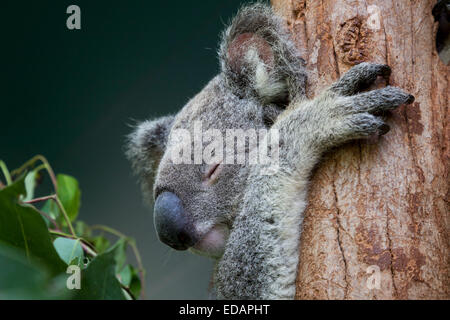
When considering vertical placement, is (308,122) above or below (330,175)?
above

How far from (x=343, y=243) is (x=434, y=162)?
28 cm

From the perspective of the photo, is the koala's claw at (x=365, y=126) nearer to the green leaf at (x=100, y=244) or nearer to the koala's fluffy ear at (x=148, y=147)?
the koala's fluffy ear at (x=148, y=147)

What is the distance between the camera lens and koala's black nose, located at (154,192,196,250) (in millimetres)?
1410

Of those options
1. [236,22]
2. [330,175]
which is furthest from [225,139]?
[330,175]

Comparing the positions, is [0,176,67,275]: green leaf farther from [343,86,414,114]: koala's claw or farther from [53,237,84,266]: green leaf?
[343,86,414,114]: koala's claw

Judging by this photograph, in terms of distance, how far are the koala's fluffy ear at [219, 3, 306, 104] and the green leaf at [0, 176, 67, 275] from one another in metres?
0.78

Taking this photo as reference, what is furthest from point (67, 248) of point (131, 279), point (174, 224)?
point (131, 279)

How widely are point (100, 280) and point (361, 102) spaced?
720 millimetres

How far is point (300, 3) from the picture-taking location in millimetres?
1329

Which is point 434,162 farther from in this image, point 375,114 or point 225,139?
point 225,139

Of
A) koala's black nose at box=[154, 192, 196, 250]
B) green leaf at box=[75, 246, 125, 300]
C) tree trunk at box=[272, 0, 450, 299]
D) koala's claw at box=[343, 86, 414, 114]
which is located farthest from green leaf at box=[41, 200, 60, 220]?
koala's claw at box=[343, 86, 414, 114]

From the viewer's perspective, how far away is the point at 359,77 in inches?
43.6

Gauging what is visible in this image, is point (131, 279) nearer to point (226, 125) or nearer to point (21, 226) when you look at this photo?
point (226, 125)

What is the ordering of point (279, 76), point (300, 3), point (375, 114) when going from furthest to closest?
point (279, 76) < point (300, 3) < point (375, 114)
